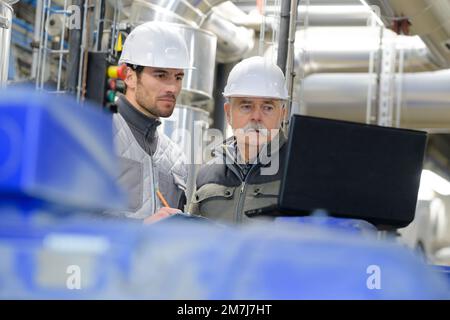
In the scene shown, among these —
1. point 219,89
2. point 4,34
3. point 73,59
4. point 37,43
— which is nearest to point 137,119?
point 4,34

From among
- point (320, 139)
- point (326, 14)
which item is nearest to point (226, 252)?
point (320, 139)

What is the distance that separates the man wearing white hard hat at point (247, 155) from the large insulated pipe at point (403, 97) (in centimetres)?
255

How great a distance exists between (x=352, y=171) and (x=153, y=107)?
1.35 meters

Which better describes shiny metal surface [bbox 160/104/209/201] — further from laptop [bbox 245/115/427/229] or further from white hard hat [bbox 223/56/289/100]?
laptop [bbox 245/115/427/229]

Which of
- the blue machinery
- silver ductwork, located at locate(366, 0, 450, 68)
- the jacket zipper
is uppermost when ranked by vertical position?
silver ductwork, located at locate(366, 0, 450, 68)

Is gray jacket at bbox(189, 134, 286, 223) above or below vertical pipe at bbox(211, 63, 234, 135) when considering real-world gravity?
below

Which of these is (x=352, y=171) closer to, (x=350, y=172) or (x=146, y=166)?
(x=350, y=172)

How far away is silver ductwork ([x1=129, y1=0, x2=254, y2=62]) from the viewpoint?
3975mm

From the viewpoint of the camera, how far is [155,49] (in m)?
2.52

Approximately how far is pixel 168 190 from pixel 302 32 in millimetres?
2417

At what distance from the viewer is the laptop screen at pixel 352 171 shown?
1157 millimetres

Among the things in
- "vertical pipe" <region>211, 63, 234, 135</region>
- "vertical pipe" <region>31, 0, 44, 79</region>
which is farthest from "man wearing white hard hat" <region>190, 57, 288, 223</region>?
"vertical pipe" <region>211, 63, 234, 135</region>
